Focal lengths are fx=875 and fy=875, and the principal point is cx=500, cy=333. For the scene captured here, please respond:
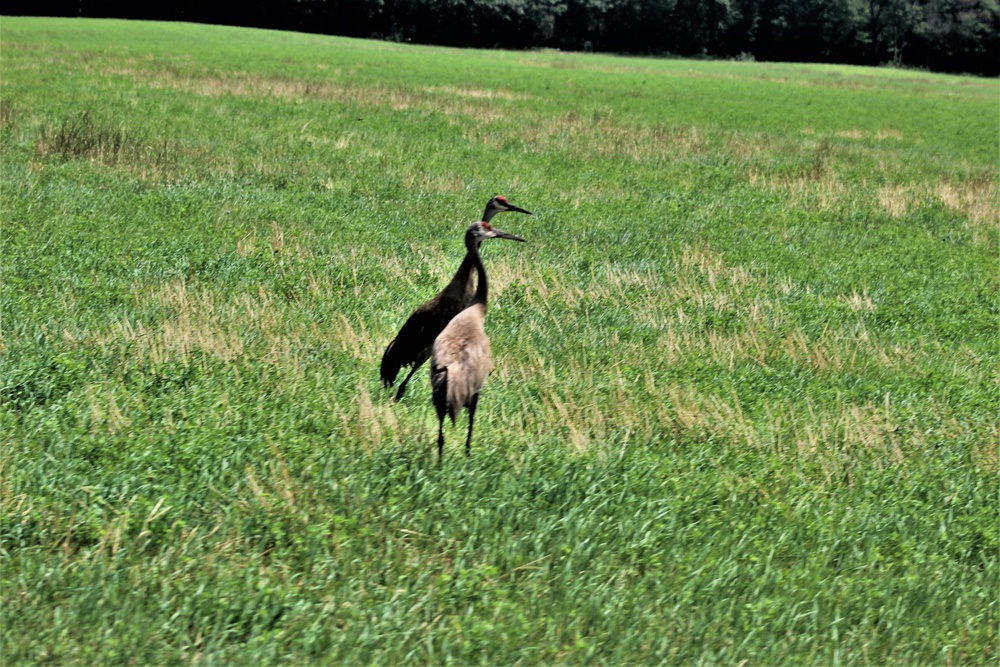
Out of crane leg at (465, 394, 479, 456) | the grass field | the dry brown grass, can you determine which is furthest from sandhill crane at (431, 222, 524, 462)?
the dry brown grass

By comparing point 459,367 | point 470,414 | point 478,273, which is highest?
point 478,273

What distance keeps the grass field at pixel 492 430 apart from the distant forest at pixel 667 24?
99195 mm

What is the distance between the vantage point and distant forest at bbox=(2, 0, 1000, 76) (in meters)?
108

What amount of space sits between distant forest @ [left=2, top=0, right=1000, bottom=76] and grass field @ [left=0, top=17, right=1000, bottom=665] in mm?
99195

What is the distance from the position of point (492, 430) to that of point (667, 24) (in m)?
125

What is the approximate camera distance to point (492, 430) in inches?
247

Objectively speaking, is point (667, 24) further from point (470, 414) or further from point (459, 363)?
point (459, 363)

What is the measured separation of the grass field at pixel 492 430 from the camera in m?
4.10

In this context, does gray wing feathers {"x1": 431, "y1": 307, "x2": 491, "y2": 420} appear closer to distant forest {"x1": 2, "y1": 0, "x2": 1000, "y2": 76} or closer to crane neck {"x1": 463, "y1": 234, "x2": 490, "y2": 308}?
crane neck {"x1": 463, "y1": 234, "x2": 490, "y2": 308}

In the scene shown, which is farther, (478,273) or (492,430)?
(492,430)

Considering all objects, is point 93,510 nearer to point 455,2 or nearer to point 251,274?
point 251,274

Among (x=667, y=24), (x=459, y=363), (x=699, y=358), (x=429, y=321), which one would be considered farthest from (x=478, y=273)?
(x=667, y=24)

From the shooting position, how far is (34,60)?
39.7 meters

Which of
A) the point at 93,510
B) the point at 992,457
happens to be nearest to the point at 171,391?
the point at 93,510
